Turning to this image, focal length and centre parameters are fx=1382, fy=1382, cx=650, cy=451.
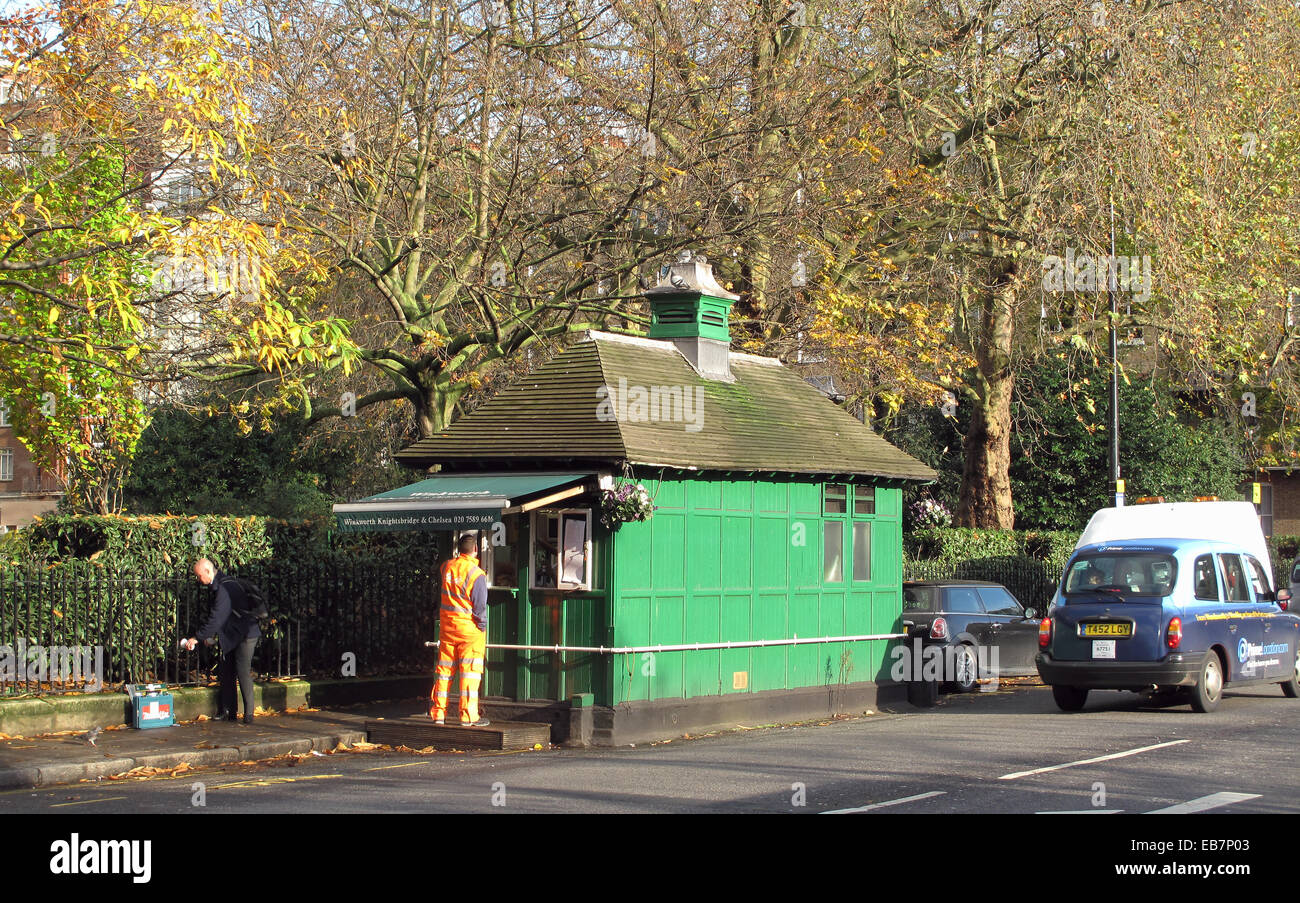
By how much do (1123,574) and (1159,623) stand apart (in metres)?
0.99

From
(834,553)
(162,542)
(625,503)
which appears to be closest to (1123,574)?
(834,553)

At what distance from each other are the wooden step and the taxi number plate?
682 cm

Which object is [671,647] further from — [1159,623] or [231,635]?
[1159,623]

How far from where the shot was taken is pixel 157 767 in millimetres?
12797

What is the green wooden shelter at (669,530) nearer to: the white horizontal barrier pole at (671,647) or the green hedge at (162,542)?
the white horizontal barrier pole at (671,647)

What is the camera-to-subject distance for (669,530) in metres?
15.5

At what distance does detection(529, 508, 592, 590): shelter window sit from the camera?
1501cm

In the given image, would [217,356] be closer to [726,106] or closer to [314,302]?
[314,302]

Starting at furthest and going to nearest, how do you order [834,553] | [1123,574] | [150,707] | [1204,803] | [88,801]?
[834,553] < [1123,574] < [150,707] < [88,801] < [1204,803]

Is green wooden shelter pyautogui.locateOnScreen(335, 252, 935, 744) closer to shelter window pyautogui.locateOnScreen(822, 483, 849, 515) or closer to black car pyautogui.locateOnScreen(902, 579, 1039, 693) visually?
shelter window pyautogui.locateOnScreen(822, 483, 849, 515)

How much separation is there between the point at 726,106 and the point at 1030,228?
6660 millimetres

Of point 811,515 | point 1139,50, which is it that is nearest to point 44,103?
point 811,515

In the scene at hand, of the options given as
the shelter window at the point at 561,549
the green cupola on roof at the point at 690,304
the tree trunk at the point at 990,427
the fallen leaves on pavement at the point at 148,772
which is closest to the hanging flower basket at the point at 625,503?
the shelter window at the point at 561,549

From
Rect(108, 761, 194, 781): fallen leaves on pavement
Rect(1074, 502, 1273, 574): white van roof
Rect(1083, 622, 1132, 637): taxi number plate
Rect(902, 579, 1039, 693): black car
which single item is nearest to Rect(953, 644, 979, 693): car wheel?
Rect(902, 579, 1039, 693): black car
